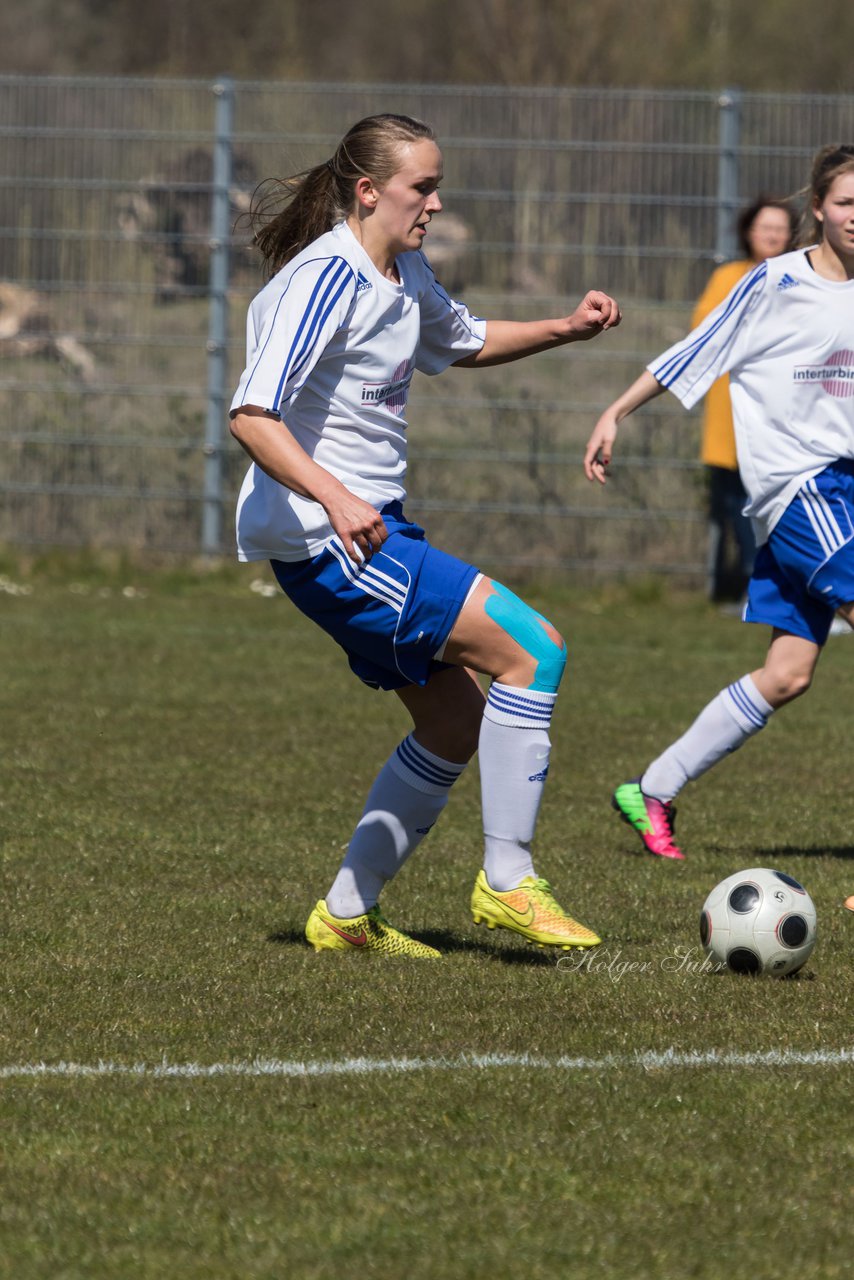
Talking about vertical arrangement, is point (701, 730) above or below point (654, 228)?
below

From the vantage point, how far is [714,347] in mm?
6594

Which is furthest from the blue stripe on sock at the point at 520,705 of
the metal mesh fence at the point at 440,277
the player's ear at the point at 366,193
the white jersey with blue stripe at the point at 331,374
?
the metal mesh fence at the point at 440,277

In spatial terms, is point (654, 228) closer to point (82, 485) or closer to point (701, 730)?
point (82, 485)

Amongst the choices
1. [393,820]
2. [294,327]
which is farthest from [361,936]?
[294,327]

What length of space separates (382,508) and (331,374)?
1.12 feet

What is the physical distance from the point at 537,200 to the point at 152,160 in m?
2.69

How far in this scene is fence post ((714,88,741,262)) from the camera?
44.5 ft

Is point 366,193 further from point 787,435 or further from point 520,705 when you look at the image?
point 787,435

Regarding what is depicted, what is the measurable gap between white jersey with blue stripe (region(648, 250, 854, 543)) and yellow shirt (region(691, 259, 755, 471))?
19.5ft

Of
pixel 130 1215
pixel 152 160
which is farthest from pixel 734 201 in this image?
pixel 130 1215

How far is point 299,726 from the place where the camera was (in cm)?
905

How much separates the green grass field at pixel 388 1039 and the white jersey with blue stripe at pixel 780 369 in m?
1.23

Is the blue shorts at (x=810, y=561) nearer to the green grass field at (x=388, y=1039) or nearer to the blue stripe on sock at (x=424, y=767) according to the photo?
the green grass field at (x=388, y=1039)

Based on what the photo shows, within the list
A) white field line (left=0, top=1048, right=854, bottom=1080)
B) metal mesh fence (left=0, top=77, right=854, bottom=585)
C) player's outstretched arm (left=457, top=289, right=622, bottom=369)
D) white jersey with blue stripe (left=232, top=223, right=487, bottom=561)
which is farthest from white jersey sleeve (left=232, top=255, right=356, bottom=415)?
metal mesh fence (left=0, top=77, right=854, bottom=585)
